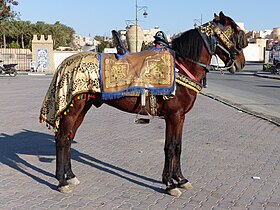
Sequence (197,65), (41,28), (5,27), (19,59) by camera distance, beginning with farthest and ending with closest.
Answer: (41,28) → (5,27) → (19,59) → (197,65)

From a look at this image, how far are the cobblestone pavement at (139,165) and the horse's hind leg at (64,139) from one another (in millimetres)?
185

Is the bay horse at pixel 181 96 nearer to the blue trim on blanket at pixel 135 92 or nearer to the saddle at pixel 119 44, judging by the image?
the blue trim on blanket at pixel 135 92

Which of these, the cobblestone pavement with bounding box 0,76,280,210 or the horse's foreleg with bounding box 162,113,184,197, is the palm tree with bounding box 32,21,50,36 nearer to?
the cobblestone pavement with bounding box 0,76,280,210

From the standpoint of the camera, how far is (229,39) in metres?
5.18

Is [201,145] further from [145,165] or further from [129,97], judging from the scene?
[129,97]

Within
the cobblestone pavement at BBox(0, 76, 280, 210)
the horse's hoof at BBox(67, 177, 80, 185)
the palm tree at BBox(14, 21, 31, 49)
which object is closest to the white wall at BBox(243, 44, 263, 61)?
the palm tree at BBox(14, 21, 31, 49)

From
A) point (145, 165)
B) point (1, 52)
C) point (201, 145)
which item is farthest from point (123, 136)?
point (1, 52)

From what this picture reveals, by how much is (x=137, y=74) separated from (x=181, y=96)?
1.94 ft

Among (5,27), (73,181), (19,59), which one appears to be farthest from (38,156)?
(5,27)

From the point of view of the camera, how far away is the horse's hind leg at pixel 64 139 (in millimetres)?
5215

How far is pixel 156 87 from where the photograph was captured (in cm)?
497

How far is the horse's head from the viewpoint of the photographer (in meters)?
5.16

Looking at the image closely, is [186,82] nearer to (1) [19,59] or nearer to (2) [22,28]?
(1) [19,59]

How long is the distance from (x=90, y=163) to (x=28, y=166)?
37.2 inches
